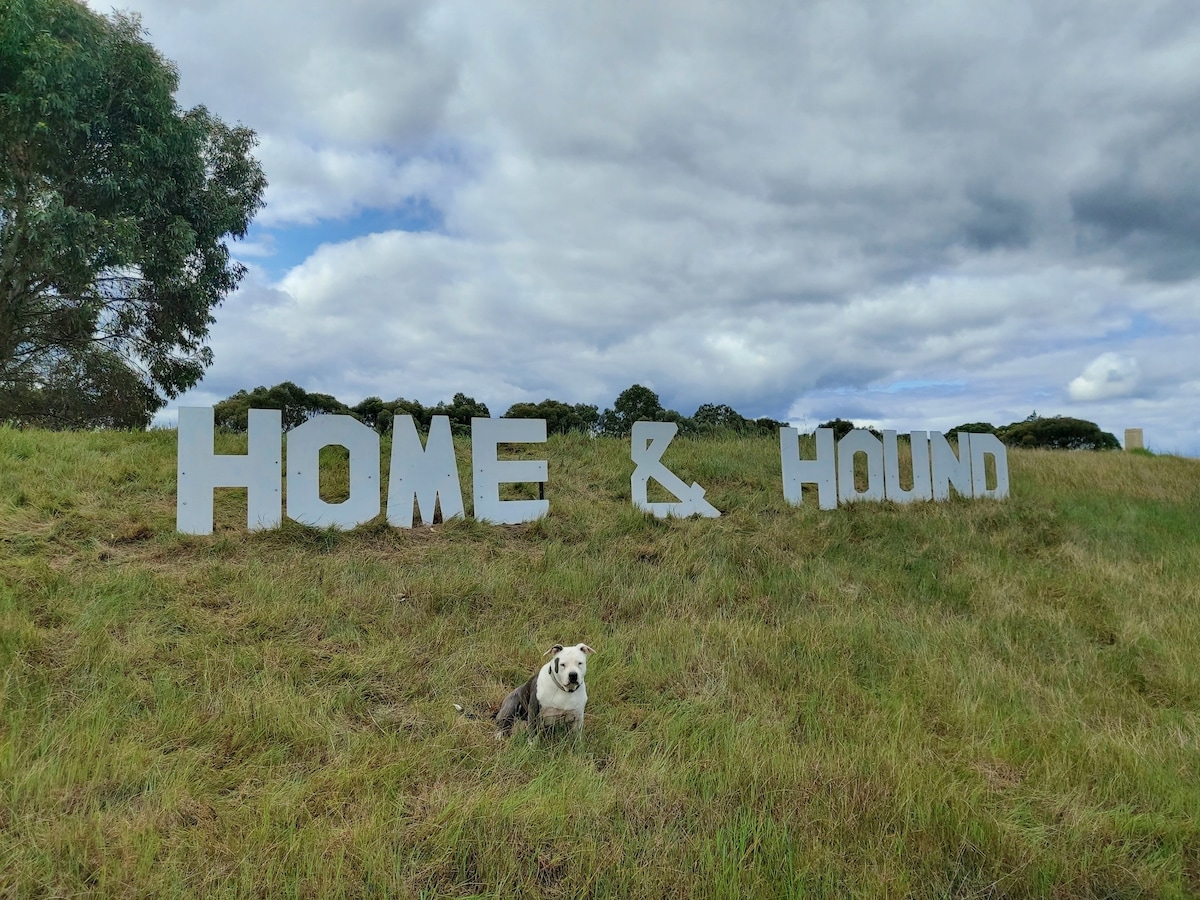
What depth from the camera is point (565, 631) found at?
7023 millimetres

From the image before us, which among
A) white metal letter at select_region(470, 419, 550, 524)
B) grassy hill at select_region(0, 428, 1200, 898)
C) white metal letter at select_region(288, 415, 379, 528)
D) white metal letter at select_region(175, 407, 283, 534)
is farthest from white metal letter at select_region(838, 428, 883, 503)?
white metal letter at select_region(175, 407, 283, 534)

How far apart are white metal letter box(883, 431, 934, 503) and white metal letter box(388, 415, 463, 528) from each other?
819 cm

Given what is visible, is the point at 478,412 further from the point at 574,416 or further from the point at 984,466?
the point at 984,466

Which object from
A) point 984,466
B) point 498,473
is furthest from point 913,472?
point 498,473

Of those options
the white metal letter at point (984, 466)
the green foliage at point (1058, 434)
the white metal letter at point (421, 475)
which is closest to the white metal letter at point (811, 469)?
the white metal letter at point (984, 466)

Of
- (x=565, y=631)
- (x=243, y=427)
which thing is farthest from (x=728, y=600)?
(x=243, y=427)

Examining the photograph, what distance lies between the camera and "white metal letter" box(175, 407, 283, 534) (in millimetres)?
8648

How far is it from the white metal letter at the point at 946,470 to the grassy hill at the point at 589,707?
3.00 meters

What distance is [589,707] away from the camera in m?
5.48

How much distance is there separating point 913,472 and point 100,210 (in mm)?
19367

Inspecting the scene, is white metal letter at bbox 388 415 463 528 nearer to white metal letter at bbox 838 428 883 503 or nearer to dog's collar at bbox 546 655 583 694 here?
dog's collar at bbox 546 655 583 694

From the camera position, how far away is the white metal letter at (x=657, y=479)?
36.8 ft

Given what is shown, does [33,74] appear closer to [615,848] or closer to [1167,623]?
[615,848]

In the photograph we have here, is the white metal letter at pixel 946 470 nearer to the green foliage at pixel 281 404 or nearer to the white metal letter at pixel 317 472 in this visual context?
the white metal letter at pixel 317 472
